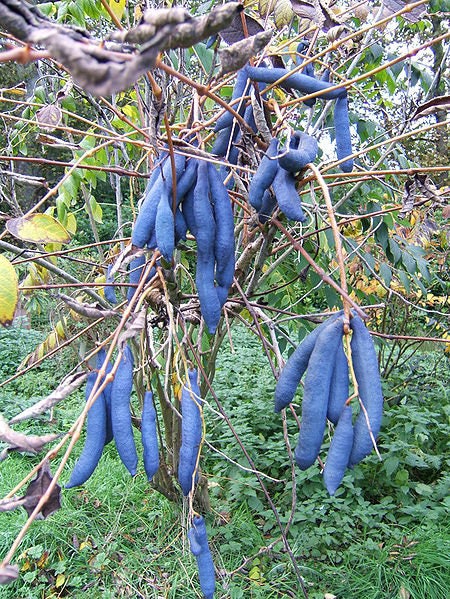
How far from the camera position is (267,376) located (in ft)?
11.9

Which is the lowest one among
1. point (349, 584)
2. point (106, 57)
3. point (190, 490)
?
point (349, 584)

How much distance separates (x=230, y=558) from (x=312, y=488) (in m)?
0.51

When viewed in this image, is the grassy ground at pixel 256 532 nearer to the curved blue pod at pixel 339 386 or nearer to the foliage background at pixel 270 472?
the foliage background at pixel 270 472

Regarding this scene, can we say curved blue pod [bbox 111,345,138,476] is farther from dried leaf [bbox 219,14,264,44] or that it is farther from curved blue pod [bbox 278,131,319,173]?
dried leaf [bbox 219,14,264,44]

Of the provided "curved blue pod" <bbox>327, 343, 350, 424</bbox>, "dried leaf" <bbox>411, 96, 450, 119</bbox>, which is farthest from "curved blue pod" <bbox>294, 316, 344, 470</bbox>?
"dried leaf" <bbox>411, 96, 450, 119</bbox>

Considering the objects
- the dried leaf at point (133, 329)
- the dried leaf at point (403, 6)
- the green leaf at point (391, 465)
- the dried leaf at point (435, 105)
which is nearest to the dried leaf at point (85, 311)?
the dried leaf at point (133, 329)

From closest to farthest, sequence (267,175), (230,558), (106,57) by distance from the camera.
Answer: (106,57)
(267,175)
(230,558)

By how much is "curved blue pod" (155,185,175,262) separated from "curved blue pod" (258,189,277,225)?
17cm

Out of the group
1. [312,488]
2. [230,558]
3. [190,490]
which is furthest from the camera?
[312,488]

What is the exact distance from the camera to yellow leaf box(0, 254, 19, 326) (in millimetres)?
565

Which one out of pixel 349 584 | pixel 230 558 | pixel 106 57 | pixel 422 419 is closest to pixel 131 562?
pixel 230 558

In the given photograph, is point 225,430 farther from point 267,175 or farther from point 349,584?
point 267,175

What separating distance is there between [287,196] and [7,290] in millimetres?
330

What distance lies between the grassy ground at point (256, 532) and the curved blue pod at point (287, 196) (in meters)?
1.34
